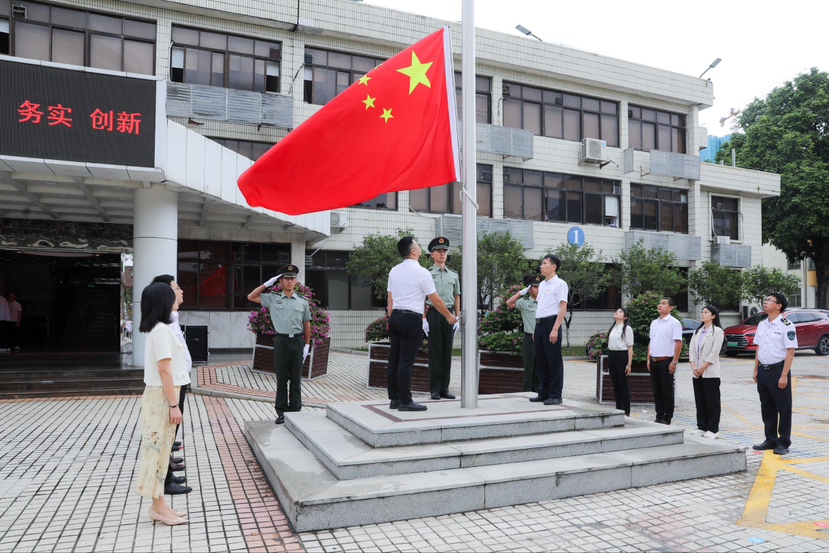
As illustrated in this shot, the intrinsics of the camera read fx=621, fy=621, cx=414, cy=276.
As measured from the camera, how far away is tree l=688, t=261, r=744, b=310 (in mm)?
23875

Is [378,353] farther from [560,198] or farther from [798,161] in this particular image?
[798,161]

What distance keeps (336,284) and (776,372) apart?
15.9 meters

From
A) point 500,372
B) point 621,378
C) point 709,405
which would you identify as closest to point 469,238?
point 621,378

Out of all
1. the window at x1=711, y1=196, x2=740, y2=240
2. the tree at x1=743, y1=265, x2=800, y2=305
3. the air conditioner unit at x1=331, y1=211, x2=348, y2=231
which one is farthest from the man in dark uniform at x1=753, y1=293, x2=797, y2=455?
the window at x1=711, y1=196, x2=740, y2=240

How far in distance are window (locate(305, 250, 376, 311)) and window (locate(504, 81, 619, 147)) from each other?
27.7 feet

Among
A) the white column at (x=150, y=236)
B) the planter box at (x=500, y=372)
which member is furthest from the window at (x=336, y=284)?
the planter box at (x=500, y=372)

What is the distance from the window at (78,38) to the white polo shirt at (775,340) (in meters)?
17.9

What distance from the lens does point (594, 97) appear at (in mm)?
25406

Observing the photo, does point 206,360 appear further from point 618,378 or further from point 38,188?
point 618,378

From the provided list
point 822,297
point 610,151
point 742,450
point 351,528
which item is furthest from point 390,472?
point 822,297

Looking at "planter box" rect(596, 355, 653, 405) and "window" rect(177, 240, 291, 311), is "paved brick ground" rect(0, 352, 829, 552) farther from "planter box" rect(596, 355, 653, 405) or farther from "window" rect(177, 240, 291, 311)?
"window" rect(177, 240, 291, 311)

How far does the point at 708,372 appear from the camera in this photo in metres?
7.61

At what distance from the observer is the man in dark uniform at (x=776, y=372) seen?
6883mm

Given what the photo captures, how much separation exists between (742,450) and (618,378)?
2.43m
